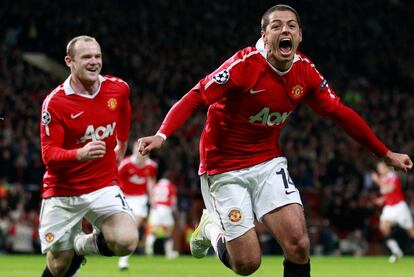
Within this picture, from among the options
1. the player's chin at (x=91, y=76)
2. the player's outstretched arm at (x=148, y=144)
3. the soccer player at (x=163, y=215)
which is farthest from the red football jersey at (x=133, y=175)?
the player's outstretched arm at (x=148, y=144)

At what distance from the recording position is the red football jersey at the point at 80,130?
8281 millimetres

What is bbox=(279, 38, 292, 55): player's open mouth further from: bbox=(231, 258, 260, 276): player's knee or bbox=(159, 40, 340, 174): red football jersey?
bbox=(231, 258, 260, 276): player's knee

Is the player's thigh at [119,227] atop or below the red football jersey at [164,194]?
below

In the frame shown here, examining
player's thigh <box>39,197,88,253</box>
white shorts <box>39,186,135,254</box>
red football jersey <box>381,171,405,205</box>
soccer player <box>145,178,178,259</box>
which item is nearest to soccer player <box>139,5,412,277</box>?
white shorts <box>39,186,135,254</box>

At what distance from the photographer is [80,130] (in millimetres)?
8391

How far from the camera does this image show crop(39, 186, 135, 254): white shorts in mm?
8547

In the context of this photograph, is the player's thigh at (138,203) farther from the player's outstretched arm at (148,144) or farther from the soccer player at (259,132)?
the player's outstretched arm at (148,144)

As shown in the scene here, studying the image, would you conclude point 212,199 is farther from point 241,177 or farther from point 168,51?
point 168,51

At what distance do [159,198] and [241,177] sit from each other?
12.4 meters

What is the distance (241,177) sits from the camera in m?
8.15

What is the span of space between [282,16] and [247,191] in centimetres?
154

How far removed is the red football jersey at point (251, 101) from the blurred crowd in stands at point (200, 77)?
12401 mm

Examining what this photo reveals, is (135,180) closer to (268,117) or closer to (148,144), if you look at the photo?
(268,117)

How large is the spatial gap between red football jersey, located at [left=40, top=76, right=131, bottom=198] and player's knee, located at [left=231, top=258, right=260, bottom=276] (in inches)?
57.0
